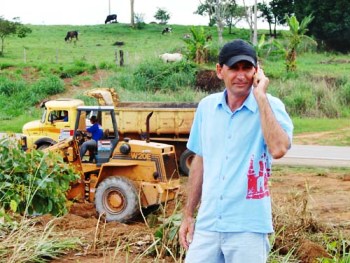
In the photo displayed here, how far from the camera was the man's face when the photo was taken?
4.02 metres

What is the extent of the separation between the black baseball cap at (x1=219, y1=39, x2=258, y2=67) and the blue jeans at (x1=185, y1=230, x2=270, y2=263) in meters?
0.98

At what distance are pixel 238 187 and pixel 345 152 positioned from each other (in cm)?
1667

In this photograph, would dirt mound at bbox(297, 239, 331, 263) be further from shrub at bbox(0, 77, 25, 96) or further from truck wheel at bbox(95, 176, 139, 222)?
shrub at bbox(0, 77, 25, 96)

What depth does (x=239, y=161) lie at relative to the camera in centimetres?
398

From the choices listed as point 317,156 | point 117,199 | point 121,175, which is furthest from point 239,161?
point 317,156

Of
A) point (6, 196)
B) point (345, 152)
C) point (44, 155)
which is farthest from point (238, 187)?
point (345, 152)

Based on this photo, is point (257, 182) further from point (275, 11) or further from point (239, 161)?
point (275, 11)

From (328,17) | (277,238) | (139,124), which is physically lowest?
(139,124)

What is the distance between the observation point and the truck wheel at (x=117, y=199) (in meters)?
11.1

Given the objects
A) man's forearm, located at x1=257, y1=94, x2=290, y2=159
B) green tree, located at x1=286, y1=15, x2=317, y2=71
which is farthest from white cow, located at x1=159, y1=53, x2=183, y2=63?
man's forearm, located at x1=257, y1=94, x2=290, y2=159

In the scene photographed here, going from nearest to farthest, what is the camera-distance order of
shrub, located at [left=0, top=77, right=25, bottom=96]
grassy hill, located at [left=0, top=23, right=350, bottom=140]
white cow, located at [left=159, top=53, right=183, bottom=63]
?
grassy hill, located at [left=0, top=23, right=350, bottom=140]
shrub, located at [left=0, top=77, right=25, bottom=96]
white cow, located at [left=159, top=53, right=183, bottom=63]

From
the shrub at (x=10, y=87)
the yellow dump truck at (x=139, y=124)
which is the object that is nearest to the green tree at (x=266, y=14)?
the shrub at (x=10, y=87)

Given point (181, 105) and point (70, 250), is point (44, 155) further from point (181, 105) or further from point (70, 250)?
point (181, 105)

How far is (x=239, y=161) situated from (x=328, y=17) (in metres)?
43.9
